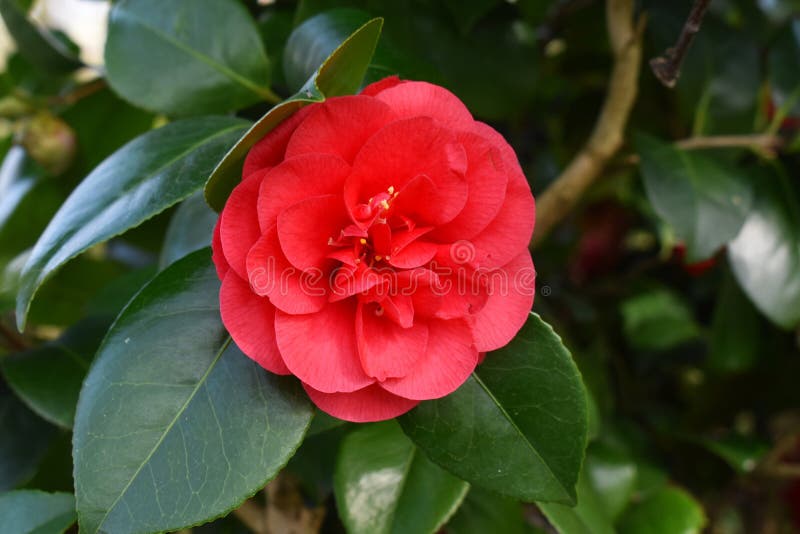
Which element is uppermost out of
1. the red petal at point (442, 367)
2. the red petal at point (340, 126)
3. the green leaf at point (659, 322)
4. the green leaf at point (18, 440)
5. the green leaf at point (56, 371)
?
the red petal at point (340, 126)

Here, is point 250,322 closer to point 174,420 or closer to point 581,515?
point 174,420

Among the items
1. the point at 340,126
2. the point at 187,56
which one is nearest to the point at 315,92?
the point at 340,126

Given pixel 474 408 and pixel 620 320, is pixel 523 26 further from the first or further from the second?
pixel 620 320

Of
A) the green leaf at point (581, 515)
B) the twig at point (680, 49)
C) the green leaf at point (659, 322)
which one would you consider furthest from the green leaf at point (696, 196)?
the green leaf at point (659, 322)

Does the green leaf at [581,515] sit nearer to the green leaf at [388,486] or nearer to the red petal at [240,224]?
the green leaf at [388,486]

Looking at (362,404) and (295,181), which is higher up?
(295,181)

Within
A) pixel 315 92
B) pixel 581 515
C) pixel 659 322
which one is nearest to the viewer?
pixel 315 92

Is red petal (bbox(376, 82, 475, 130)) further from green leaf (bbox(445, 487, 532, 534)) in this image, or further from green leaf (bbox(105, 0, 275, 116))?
green leaf (bbox(445, 487, 532, 534))
